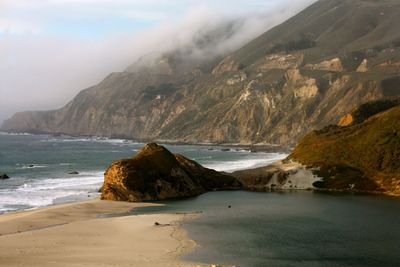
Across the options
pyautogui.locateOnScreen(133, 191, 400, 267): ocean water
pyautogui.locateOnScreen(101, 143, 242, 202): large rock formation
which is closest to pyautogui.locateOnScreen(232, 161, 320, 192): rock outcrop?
pyautogui.locateOnScreen(101, 143, 242, 202): large rock formation

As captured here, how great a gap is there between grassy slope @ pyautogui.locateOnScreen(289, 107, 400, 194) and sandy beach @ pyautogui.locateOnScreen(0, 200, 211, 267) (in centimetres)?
3500

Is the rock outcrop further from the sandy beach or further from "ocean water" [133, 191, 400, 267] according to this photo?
the sandy beach

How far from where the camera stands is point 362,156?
304ft

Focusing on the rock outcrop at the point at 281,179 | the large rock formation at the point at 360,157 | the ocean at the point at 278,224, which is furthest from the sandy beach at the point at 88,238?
the large rock formation at the point at 360,157

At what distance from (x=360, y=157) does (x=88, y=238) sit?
184 ft

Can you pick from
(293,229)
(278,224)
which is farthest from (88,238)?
(293,229)

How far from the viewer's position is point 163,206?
253 feet

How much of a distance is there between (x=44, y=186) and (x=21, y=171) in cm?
3568

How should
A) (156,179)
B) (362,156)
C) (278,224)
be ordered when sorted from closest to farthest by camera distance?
(278,224)
(156,179)
(362,156)

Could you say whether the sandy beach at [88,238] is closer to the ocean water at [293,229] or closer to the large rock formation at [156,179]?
the ocean water at [293,229]

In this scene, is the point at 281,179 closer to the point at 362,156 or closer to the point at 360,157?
the point at 360,157

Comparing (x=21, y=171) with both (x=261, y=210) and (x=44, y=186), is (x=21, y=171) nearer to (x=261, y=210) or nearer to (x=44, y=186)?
(x=44, y=186)

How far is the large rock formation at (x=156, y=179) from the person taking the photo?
271ft

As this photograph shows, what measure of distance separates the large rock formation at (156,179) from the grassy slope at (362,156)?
1599cm
